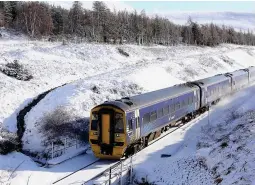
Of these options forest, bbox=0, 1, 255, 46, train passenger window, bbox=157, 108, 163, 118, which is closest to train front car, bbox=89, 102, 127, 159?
train passenger window, bbox=157, 108, 163, 118

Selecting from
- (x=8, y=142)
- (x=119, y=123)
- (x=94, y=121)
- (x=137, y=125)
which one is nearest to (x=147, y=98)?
(x=137, y=125)

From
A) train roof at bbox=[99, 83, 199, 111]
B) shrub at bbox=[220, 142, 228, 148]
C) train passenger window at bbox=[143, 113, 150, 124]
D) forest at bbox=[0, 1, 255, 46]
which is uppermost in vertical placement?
forest at bbox=[0, 1, 255, 46]

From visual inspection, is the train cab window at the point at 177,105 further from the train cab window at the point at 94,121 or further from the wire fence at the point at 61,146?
the train cab window at the point at 94,121

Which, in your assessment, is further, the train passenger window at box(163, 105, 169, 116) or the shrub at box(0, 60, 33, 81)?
the shrub at box(0, 60, 33, 81)

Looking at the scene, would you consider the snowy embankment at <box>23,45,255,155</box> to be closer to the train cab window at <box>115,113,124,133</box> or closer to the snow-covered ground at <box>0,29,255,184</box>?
the snow-covered ground at <box>0,29,255,184</box>

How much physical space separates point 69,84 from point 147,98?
1269 cm

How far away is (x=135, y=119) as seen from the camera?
2102 centimetres

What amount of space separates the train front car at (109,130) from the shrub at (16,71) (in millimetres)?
16472

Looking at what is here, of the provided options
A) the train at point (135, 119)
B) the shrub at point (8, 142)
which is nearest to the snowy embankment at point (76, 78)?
the shrub at point (8, 142)

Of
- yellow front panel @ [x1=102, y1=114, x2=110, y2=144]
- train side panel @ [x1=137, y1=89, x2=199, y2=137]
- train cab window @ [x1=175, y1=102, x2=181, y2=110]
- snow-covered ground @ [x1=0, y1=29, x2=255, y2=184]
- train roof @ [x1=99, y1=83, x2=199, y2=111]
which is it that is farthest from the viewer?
train cab window @ [x1=175, y1=102, x2=181, y2=110]

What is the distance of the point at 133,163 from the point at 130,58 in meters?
39.8

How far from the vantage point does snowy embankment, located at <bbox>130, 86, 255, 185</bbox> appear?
53.1 ft

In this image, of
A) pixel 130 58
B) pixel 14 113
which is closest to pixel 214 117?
pixel 14 113

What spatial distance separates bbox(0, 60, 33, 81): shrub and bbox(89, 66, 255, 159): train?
1458cm
